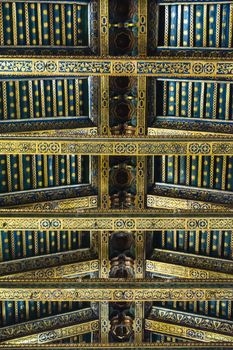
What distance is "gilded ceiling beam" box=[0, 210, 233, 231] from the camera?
45.8 ft

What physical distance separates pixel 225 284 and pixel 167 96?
17.4 feet

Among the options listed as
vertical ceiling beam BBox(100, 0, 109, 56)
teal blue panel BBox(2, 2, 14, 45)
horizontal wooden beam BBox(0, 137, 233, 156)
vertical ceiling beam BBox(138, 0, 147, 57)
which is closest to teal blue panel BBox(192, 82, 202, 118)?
vertical ceiling beam BBox(138, 0, 147, 57)

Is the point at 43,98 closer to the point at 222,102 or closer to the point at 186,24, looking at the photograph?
the point at 186,24

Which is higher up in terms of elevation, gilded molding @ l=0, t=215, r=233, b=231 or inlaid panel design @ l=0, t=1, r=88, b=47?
inlaid panel design @ l=0, t=1, r=88, b=47

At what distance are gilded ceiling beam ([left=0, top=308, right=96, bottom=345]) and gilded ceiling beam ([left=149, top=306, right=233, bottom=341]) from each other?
1.93 metres

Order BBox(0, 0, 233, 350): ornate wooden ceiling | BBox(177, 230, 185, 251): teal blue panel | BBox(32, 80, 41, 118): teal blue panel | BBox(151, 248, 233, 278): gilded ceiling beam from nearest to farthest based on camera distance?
1. BBox(0, 0, 233, 350): ornate wooden ceiling
2. BBox(32, 80, 41, 118): teal blue panel
3. BBox(151, 248, 233, 278): gilded ceiling beam
4. BBox(177, 230, 185, 251): teal blue panel

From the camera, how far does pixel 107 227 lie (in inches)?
562

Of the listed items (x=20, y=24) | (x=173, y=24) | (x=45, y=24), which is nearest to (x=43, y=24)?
(x=45, y=24)

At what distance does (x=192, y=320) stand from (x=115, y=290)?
4.19m

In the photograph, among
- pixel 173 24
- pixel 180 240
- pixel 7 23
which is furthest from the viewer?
pixel 180 240

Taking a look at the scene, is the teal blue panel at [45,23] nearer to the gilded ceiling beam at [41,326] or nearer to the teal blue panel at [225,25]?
the teal blue panel at [225,25]

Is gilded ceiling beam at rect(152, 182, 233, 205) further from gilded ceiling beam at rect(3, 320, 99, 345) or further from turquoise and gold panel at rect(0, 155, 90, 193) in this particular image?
gilded ceiling beam at rect(3, 320, 99, 345)

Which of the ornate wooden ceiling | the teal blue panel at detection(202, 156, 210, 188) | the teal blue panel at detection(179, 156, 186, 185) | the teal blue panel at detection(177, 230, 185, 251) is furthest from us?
the teal blue panel at detection(177, 230, 185, 251)

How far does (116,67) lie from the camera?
560 inches
